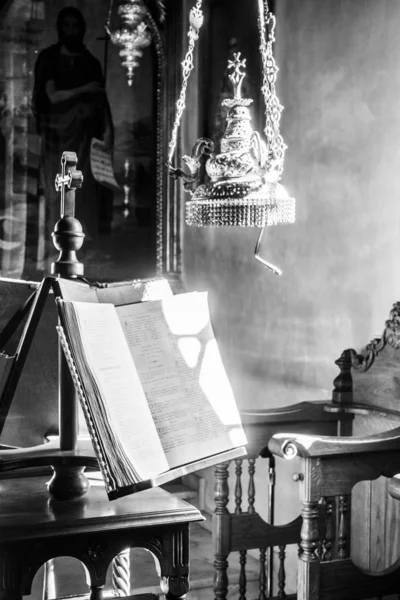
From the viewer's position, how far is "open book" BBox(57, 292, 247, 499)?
1361 mm

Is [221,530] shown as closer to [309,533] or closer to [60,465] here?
[309,533]

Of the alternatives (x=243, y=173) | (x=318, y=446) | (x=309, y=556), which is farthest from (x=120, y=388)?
(x=243, y=173)

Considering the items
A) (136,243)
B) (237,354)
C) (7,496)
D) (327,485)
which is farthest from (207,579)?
(7,496)

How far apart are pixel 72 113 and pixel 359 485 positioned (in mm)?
3488

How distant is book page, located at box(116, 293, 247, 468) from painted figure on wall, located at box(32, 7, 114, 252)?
13.3 ft

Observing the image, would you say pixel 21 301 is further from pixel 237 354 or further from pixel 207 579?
pixel 237 354

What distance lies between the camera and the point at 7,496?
1.63 metres

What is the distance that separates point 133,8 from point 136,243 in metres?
1.64

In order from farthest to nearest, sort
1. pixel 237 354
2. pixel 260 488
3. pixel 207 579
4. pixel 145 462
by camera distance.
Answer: pixel 237 354 → pixel 260 488 → pixel 207 579 → pixel 145 462

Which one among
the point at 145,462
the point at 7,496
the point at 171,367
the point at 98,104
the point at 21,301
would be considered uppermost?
the point at 98,104

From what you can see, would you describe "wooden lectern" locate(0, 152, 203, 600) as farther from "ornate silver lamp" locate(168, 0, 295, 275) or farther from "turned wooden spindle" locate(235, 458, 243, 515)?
"turned wooden spindle" locate(235, 458, 243, 515)

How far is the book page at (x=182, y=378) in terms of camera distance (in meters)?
1.48

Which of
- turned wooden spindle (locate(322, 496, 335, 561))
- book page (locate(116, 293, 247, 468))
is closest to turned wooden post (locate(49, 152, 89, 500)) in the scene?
book page (locate(116, 293, 247, 468))

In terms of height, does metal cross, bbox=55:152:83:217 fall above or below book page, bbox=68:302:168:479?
above
